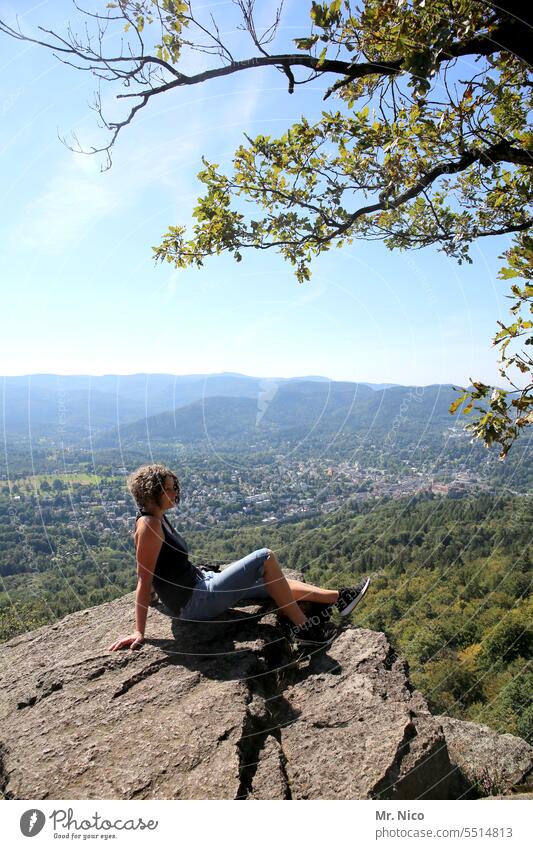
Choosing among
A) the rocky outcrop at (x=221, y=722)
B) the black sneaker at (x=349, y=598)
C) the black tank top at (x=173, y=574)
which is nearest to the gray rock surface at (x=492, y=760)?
the rocky outcrop at (x=221, y=722)

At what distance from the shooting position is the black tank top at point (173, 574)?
3.99 meters

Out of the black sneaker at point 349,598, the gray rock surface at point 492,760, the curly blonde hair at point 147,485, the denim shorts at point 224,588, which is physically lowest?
the gray rock surface at point 492,760

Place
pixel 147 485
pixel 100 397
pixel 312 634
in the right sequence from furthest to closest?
pixel 100 397 → pixel 312 634 → pixel 147 485

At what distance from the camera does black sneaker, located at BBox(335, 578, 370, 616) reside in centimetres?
450

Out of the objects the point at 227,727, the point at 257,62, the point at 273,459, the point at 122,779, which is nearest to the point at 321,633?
the point at 227,727

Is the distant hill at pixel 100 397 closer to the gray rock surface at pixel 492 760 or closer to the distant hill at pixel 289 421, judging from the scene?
the distant hill at pixel 289 421

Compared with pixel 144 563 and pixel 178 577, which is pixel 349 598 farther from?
pixel 144 563

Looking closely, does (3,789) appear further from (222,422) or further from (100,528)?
(222,422)

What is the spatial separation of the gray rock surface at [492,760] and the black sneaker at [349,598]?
3.95 feet

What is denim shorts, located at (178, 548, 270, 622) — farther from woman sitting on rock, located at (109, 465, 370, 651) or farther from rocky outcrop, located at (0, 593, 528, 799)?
rocky outcrop, located at (0, 593, 528, 799)

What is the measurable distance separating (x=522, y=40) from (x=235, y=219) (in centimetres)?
265

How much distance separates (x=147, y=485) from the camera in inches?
155

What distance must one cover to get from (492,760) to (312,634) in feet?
5.00

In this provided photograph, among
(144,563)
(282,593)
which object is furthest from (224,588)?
(144,563)
